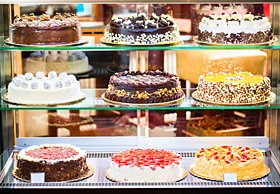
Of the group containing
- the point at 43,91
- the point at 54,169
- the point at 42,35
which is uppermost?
the point at 42,35

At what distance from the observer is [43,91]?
3832 mm

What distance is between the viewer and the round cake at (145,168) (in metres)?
3.87

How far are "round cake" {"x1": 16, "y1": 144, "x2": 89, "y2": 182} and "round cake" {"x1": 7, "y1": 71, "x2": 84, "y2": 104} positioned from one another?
47cm

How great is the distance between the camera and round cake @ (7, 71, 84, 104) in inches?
151

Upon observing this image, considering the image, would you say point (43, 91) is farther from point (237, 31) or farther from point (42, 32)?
point (237, 31)

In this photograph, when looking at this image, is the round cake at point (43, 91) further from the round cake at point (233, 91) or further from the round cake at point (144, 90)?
the round cake at point (233, 91)

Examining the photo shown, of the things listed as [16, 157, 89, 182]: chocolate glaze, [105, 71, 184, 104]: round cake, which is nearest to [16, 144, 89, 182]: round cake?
[16, 157, 89, 182]: chocolate glaze

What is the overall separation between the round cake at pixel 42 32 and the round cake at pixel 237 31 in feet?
3.51

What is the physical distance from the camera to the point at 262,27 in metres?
3.76

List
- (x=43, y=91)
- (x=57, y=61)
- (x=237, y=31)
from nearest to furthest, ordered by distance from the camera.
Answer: (x=237, y=31) < (x=43, y=91) < (x=57, y=61)

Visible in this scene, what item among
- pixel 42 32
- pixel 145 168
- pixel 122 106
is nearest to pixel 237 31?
pixel 122 106

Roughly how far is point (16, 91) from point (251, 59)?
2247 millimetres

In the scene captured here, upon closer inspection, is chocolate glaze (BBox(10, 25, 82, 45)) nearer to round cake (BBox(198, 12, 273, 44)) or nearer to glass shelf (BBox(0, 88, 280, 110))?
glass shelf (BBox(0, 88, 280, 110))

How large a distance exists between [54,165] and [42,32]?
1.05 meters
